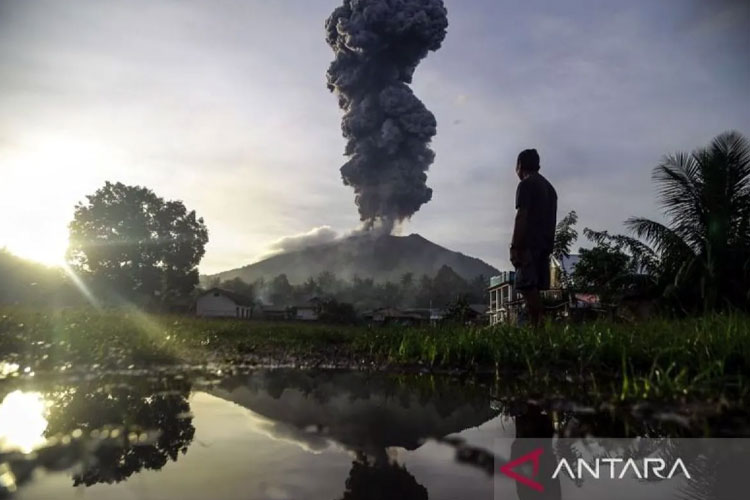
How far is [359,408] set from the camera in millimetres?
2467

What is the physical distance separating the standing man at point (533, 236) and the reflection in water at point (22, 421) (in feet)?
16.1

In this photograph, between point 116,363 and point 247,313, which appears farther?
point 247,313

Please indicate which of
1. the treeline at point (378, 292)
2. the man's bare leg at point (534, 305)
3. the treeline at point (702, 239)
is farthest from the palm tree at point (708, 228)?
the treeline at point (378, 292)

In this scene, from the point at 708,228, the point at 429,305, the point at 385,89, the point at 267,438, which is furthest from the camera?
the point at 385,89

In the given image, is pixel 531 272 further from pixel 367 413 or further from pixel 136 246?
pixel 136 246

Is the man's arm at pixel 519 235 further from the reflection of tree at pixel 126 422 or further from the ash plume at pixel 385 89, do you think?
the ash plume at pixel 385 89

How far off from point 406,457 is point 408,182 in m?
106

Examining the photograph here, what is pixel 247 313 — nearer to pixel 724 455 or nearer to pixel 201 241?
pixel 201 241

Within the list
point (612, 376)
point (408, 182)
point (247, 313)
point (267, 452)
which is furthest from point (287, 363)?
point (408, 182)

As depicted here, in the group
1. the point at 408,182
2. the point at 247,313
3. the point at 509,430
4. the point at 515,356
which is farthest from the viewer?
the point at 408,182

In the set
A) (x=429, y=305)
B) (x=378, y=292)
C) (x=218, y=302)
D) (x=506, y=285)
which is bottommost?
(x=218, y=302)

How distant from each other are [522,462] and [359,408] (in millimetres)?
1087

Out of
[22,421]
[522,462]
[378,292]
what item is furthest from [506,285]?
[378,292]

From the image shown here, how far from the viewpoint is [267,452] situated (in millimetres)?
1603
